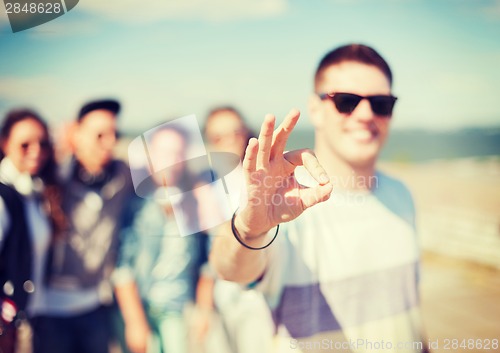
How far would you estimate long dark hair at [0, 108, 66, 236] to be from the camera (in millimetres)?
2014

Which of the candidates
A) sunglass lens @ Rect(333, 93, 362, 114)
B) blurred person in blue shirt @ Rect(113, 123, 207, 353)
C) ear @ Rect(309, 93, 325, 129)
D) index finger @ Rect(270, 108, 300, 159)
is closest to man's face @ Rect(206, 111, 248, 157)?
blurred person in blue shirt @ Rect(113, 123, 207, 353)

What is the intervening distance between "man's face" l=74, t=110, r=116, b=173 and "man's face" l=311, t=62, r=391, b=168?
0.96 m

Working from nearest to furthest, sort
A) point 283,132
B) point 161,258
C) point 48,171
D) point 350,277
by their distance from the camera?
point 283,132 → point 350,277 → point 161,258 → point 48,171

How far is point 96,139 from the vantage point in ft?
7.00

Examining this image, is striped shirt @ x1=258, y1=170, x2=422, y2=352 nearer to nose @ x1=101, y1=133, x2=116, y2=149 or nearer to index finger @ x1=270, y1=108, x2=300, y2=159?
index finger @ x1=270, y1=108, x2=300, y2=159

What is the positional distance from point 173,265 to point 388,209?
0.87 m

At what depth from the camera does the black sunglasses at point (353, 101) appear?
160cm

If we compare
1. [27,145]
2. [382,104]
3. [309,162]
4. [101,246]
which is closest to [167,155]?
[101,246]

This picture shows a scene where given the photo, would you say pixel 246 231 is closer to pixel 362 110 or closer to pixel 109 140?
pixel 362 110

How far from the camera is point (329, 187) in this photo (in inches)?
41.9

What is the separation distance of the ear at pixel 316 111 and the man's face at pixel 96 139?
89 cm

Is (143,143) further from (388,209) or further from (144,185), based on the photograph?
(388,209)

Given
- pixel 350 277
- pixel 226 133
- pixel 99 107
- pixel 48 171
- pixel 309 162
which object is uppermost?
pixel 309 162

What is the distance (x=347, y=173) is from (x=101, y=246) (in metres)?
1.07
